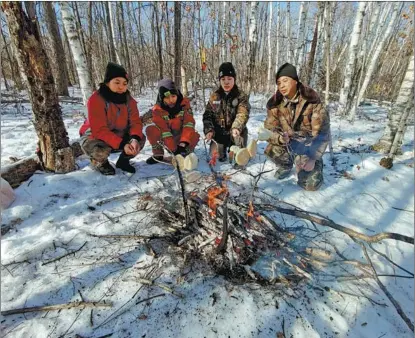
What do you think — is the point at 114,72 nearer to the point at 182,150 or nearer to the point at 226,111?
the point at 182,150

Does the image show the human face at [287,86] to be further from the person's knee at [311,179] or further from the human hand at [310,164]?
the person's knee at [311,179]

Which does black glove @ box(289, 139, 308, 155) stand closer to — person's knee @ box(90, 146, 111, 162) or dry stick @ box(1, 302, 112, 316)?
person's knee @ box(90, 146, 111, 162)

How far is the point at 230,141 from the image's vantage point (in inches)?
139

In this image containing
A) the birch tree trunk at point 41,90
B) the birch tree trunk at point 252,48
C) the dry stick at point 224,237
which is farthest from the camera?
the birch tree trunk at point 252,48

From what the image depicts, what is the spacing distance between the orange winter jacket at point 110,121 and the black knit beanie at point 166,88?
0.37 metres

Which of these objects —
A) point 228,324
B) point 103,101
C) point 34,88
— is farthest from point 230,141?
point 228,324

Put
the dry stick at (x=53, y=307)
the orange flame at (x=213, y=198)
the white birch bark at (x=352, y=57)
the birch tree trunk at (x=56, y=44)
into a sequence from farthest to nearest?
the birch tree trunk at (x=56, y=44), the white birch bark at (x=352, y=57), the orange flame at (x=213, y=198), the dry stick at (x=53, y=307)

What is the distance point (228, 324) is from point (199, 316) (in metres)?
0.16

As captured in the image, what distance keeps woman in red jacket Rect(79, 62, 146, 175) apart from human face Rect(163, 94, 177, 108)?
15.9 inches

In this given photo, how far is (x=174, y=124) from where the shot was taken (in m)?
3.25

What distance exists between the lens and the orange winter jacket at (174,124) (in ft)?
10.2

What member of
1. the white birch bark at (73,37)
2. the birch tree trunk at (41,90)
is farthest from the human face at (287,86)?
the white birch bark at (73,37)

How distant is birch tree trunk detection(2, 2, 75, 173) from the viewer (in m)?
2.23

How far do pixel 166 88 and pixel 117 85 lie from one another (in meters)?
0.57
